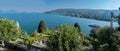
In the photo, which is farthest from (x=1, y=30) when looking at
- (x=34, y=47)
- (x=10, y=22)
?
(x=34, y=47)

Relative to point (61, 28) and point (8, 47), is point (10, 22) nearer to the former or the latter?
point (8, 47)

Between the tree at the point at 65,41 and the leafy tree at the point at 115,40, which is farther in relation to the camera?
the leafy tree at the point at 115,40

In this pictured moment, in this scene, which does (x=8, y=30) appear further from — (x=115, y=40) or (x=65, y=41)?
(x=115, y=40)

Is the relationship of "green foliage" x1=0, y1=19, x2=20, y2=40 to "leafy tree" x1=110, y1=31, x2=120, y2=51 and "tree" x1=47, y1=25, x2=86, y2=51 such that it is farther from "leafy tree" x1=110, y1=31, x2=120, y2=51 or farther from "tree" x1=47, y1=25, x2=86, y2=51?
"leafy tree" x1=110, y1=31, x2=120, y2=51

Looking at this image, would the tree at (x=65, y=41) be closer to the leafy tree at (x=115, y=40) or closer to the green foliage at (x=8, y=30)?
the leafy tree at (x=115, y=40)

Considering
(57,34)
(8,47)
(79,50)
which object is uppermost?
(57,34)

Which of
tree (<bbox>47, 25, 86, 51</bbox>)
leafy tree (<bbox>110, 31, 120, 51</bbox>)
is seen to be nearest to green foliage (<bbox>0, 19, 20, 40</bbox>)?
tree (<bbox>47, 25, 86, 51</bbox>)

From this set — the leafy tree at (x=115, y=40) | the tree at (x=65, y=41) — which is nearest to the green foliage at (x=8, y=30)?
the tree at (x=65, y=41)

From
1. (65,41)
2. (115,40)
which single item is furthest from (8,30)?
(115,40)
